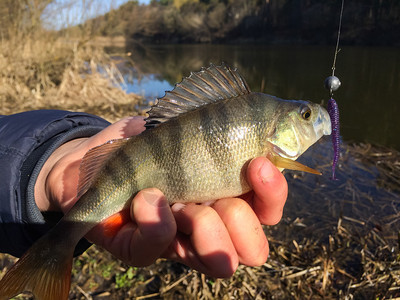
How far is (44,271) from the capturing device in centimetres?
163

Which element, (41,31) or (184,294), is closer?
(184,294)

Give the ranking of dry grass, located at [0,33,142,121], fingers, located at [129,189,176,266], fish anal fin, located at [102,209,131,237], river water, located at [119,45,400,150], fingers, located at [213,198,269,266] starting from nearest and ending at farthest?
1. fingers, located at [129,189,176,266]
2. fingers, located at [213,198,269,266]
3. fish anal fin, located at [102,209,131,237]
4. river water, located at [119,45,400,150]
5. dry grass, located at [0,33,142,121]

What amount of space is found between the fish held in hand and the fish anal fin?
0.12 meters

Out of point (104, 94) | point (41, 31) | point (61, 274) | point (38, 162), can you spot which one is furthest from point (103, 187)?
point (41, 31)

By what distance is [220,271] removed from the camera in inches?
70.4

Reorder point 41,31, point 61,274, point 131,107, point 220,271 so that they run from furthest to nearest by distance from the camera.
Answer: point 41,31, point 131,107, point 220,271, point 61,274

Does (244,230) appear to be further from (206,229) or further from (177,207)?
(177,207)

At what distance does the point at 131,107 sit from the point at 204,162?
849cm

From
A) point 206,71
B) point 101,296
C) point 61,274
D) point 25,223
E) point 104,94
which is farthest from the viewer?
point 104,94

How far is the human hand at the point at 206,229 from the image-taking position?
1731 mm

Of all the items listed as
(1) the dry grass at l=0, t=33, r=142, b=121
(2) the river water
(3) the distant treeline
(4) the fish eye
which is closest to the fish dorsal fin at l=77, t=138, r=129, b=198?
(4) the fish eye

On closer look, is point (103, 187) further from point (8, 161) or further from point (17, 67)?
point (17, 67)

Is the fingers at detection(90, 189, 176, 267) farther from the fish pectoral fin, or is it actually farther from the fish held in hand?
the fish pectoral fin

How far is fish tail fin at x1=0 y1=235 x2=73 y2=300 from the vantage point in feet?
5.20
